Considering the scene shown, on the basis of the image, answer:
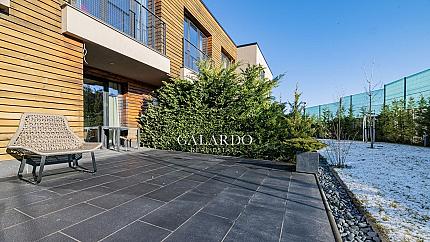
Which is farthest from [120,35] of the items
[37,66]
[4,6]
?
[4,6]

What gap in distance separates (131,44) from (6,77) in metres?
2.76

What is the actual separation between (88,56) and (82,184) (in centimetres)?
396

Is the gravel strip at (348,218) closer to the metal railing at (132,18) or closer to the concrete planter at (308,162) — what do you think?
the concrete planter at (308,162)

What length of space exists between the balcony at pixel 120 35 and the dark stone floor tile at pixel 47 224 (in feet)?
12.8

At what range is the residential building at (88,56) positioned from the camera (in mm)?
3830

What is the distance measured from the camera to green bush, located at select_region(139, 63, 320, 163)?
5.99 m

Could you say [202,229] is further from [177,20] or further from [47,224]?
[177,20]

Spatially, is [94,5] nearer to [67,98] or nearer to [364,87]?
[67,98]

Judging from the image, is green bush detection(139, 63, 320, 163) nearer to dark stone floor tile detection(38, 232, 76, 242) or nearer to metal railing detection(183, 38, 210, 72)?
metal railing detection(183, 38, 210, 72)

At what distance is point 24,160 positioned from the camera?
311 cm

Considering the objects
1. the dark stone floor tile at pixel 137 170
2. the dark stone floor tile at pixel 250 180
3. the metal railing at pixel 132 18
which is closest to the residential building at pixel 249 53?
the metal railing at pixel 132 18

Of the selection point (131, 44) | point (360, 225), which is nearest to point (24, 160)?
point (131, 44)

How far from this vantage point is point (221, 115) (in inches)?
263

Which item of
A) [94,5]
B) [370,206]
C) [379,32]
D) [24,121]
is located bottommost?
[370,206]
